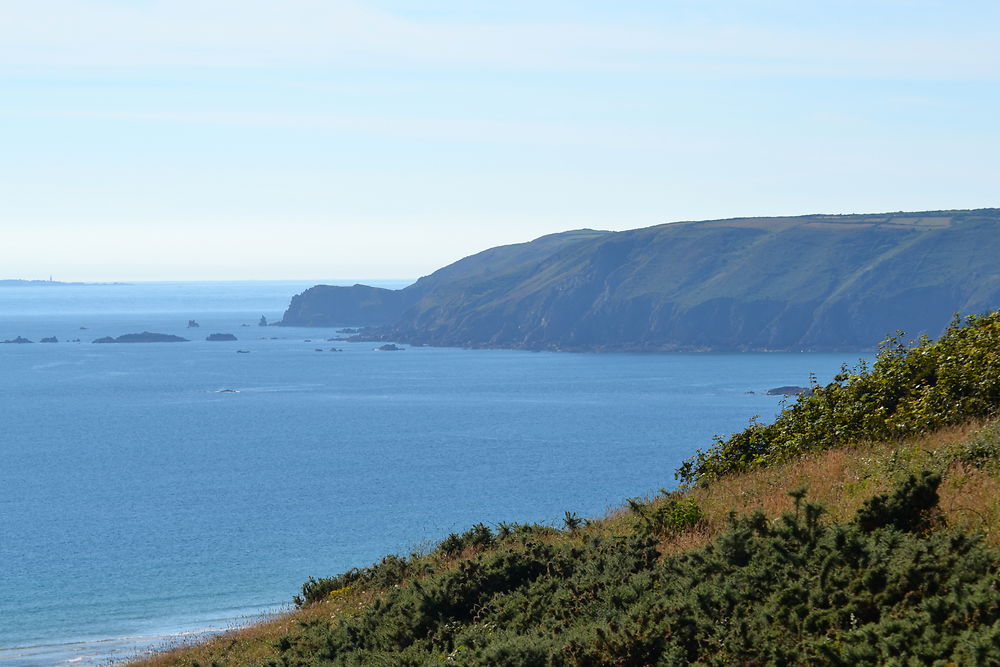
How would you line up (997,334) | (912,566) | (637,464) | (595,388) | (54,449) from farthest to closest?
1. (595,388)
2. (54,449)
3. (637,464)
4. (997,334)
5. (912,566)

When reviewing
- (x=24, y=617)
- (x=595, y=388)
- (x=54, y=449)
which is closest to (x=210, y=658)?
(x=24, y=617)

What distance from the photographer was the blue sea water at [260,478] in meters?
60.1

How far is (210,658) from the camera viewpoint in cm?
2123

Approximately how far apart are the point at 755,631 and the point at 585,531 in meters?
8.06

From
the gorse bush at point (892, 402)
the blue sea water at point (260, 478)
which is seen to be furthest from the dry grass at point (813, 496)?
the blue sea water at point (260, 478)

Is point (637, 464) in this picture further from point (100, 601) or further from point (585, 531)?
point (585, 531)

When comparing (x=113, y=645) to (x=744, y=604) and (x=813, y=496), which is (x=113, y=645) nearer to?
(x=813, y=496)

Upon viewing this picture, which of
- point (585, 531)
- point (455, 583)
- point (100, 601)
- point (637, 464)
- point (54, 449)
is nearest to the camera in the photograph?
point (455, 583)

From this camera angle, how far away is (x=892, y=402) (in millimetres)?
21500

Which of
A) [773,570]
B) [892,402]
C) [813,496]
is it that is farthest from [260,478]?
[773,570]

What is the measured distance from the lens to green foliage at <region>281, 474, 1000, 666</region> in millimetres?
9562

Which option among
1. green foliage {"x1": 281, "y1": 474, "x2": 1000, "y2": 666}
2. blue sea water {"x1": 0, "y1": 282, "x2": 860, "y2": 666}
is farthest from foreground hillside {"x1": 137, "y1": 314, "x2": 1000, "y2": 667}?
blue sea water {"x1": 0, "y1": 282, "x2": 860, "y2": 666}

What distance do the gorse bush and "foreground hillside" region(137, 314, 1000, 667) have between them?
0.05m

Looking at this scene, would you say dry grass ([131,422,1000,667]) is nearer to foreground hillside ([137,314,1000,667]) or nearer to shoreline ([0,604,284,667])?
foreground hillside ([137,314,1000,667])
